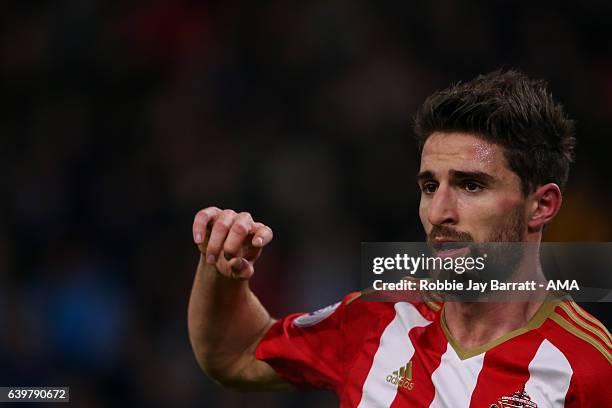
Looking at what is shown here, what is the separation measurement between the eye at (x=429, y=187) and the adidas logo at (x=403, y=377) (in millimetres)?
499

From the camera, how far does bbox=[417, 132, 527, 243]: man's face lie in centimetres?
231

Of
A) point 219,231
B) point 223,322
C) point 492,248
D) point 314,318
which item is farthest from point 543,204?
point 223,322

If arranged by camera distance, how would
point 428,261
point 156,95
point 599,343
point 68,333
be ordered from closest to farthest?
point 599,343 < point 428,261 < point 68,333 < point 156,95

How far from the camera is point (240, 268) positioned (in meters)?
2.33

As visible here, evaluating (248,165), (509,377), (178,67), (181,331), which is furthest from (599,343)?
(178,67)

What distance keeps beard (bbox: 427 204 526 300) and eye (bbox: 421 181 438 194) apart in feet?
0.44

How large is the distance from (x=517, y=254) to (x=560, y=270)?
7.7 inches

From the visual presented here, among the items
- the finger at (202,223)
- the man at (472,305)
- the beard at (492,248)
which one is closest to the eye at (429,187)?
the man at (472,305)

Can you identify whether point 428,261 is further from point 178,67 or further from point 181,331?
point 178,67

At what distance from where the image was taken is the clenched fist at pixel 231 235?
2.21 metres

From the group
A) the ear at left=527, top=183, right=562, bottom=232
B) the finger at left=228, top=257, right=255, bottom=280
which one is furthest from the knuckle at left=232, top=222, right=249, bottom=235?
the ear at left=527, top=183, right=562, bottom=232

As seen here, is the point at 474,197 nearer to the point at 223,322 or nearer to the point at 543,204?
the point at 543,204

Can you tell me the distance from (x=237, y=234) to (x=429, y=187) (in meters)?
0.59

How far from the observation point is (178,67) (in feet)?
19.9
